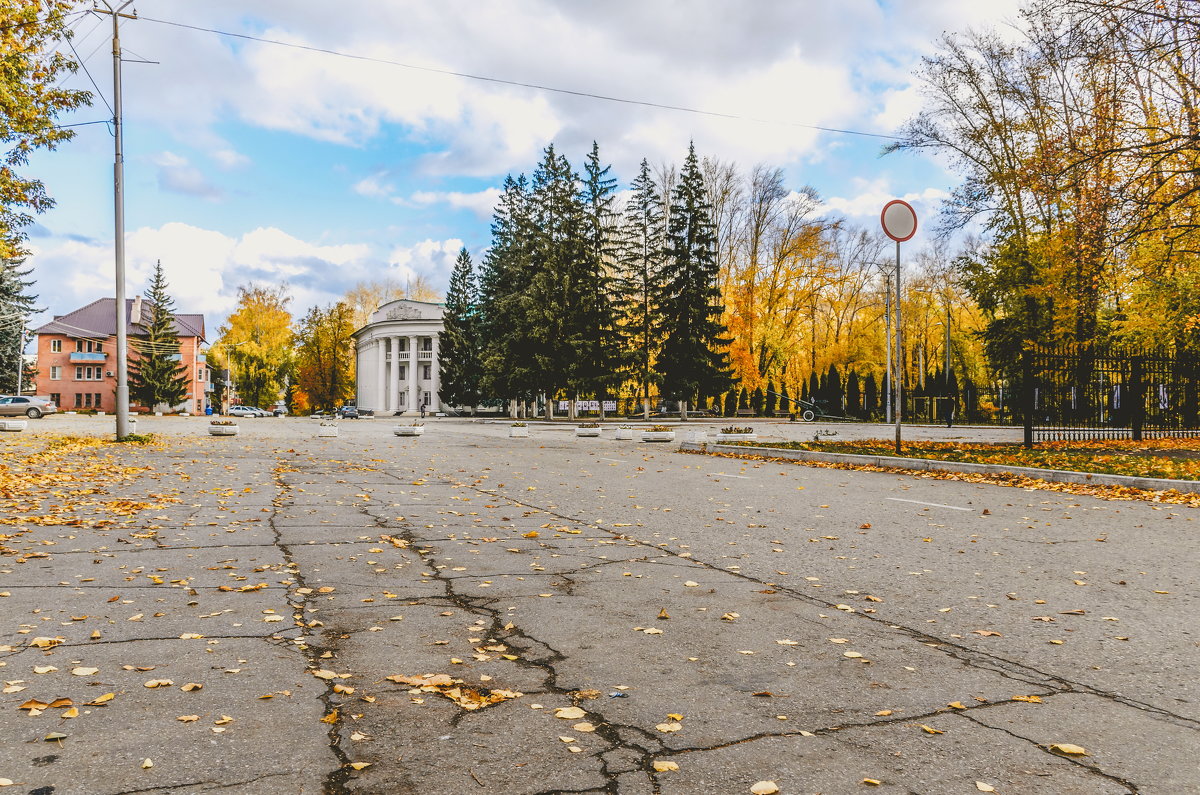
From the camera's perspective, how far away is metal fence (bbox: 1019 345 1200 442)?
782 inches

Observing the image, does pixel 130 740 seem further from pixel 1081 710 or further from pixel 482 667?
pixel 1081 710

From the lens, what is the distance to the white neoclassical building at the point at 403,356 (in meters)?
90.0

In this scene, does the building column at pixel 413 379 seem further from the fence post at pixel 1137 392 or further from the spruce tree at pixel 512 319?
the fence post at pixel 1137 392

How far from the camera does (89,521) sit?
866 cm

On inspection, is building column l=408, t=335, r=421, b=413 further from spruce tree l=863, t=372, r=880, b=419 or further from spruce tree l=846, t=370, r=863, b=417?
spruce tree l=863, t=372, r=880, b=419

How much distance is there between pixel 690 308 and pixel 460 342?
25406mm


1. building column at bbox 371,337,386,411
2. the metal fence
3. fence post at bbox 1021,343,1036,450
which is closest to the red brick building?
building column at bbox 371,337,386,411

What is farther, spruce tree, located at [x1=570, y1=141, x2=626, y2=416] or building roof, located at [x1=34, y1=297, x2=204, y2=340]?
building roof, located at [x1=34, y1=297, x2=204, y2=340]

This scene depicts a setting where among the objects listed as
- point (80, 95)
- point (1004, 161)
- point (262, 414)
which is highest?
point (1004, 161)

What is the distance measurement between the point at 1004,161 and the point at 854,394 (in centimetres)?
2288

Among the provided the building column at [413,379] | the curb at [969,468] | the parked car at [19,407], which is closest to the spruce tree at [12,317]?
the parked car at [19,407]

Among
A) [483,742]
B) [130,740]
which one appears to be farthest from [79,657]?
[483,742]

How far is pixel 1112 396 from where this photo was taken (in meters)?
22.1

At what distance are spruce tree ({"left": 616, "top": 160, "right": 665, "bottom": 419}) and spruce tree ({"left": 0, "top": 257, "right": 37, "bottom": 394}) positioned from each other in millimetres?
37461
